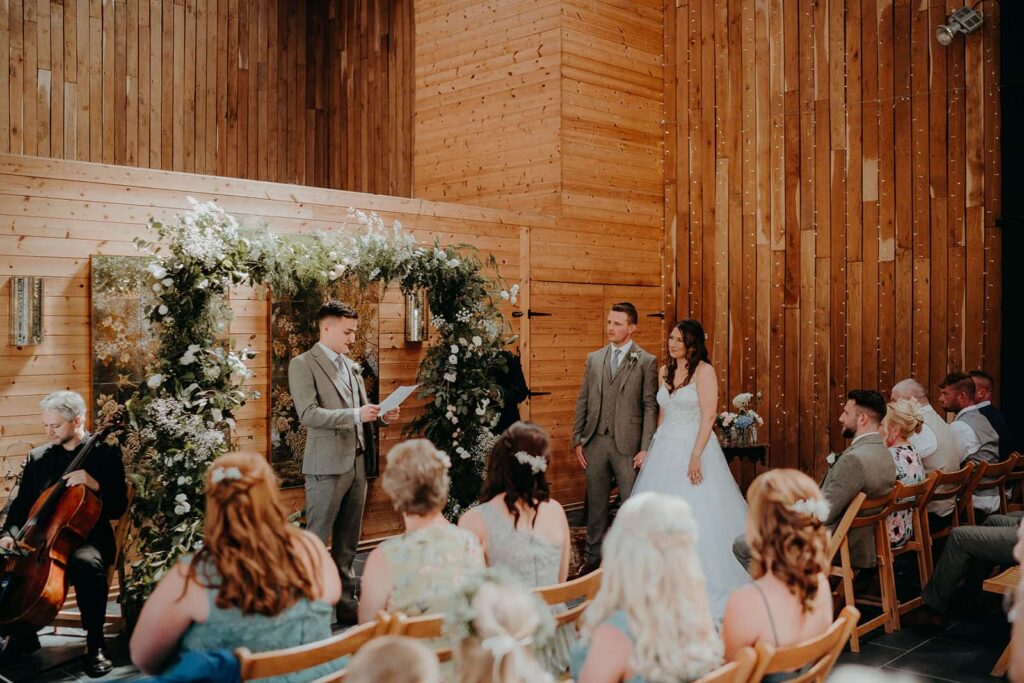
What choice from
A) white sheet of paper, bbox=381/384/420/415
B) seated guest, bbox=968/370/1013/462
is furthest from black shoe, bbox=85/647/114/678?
seated guest, bbox=968/370/1013/462

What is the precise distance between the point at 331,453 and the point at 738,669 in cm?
349

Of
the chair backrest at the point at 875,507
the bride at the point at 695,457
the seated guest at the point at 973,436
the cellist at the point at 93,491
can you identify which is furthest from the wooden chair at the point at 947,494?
the cellist at the point at 93,491

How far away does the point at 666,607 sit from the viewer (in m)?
2.59

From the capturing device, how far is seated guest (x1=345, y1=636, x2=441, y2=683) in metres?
1.89

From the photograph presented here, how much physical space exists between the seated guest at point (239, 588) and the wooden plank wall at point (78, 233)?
133 inches

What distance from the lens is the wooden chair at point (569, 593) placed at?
127 inches

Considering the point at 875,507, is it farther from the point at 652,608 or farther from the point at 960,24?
the point at 960,24

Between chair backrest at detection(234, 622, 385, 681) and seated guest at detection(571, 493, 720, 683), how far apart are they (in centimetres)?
64

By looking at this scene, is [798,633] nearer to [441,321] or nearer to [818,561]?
[818,561]

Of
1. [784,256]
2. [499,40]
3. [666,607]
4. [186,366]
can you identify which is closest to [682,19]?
[499,40]

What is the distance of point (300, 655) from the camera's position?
261 centimetres

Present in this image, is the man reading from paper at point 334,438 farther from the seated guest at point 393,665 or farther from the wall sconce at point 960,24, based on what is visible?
the wall sconce at point 960,24

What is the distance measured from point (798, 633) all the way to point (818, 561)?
0.79 ft

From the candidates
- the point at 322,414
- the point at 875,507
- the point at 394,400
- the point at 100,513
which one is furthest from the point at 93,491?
the point at 875,507
